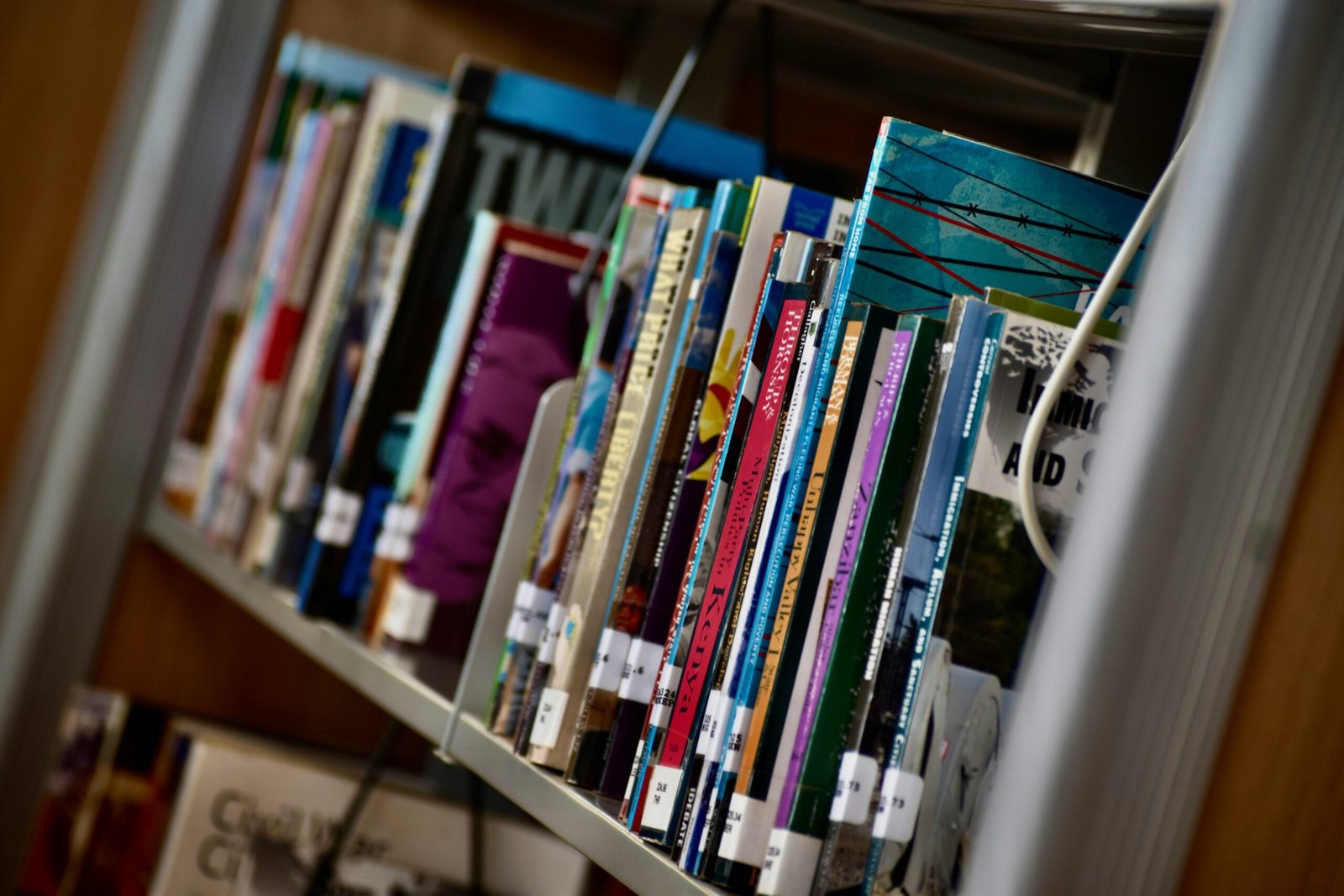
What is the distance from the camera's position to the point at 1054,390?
497mm

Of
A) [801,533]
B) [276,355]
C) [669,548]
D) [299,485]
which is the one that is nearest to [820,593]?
[801,533]

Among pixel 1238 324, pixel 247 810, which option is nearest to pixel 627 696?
pixel 1238 324

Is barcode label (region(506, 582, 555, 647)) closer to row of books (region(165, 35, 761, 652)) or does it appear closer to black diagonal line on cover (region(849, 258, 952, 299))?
row of books (region(165, 35, 761, 652))

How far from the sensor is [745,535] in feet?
1.90

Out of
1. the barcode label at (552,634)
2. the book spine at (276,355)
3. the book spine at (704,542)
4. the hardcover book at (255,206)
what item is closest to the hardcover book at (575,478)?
the barcode label at (552,634)

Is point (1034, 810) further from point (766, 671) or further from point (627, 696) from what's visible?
point (627, 696)

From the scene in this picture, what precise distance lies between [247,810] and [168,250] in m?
0.56

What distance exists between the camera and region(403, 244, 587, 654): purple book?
0.89 m

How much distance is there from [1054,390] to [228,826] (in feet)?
3.02

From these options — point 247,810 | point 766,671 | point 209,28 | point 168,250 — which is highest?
point 209,28

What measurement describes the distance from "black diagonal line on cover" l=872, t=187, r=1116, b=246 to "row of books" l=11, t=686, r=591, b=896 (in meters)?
0.80

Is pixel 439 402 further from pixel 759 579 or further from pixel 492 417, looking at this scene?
pixel 759 579

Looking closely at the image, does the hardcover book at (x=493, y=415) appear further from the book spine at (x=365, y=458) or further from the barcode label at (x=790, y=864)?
the barcode label at (x=790, y=864)

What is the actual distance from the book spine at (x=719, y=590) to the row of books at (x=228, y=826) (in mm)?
642
